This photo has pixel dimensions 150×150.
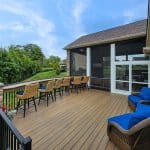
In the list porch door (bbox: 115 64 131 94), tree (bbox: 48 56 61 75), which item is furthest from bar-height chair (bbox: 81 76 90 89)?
tree (bbox: 48 56 61 75)

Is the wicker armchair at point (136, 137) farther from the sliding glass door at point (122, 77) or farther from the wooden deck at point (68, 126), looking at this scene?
the sliding glass door at point (122, 77)

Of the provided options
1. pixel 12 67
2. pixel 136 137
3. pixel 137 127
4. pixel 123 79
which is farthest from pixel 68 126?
pixel 12 67

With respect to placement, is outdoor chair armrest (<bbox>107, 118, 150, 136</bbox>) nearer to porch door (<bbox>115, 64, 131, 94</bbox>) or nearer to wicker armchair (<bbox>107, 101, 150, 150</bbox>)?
wicker armchair (<bbox>107, 101, 150, 150</bbox>)

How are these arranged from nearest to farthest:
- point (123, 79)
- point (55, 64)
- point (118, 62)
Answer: point (123, 79)
point (118, 62)
point (55, 64)

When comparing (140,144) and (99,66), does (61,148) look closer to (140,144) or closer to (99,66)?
(140,144)

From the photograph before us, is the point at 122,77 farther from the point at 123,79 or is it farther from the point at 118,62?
the point at 118,62

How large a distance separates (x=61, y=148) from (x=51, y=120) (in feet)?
5.41

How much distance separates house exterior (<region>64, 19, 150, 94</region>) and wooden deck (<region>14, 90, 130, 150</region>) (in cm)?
301

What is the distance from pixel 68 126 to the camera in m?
4.25

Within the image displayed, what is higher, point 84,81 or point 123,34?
point 123,34

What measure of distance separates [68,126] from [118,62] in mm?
5961

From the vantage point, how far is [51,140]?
346 cm

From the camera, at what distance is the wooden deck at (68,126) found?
3.28 metres

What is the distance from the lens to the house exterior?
836cm
